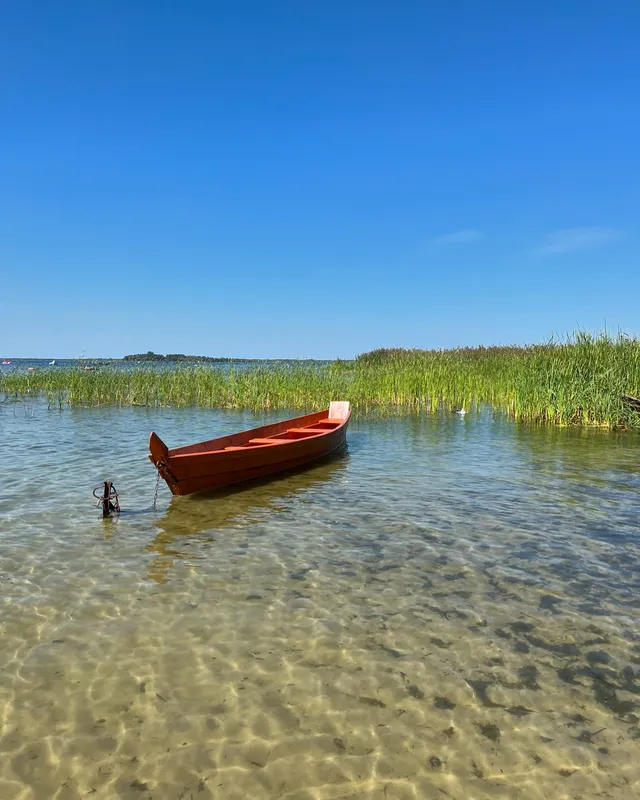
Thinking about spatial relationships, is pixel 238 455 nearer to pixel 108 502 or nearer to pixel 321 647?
pixel 108 502

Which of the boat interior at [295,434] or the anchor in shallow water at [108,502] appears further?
the boat interior at [295,434]

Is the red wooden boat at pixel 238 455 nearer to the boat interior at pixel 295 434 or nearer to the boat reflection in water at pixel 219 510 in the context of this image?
the boat interior at pixel 295 434

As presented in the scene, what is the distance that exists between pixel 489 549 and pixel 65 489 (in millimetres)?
6141

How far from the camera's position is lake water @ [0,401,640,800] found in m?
2.72

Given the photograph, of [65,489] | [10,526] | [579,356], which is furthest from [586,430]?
[10,526]

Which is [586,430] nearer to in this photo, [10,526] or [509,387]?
[509,387]

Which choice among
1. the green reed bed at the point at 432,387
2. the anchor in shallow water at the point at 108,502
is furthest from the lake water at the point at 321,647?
the green reed bed at the point at 432,387

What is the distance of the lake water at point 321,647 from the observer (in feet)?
8.93

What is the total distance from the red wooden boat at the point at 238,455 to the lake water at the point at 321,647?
0.36 meters

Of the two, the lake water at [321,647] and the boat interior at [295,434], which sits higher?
the boat interior at [295,434]

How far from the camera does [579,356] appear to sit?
15578mm

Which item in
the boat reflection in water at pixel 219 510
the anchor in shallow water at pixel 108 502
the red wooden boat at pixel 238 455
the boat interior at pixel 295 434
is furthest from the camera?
the boat interior at pixel 295 434

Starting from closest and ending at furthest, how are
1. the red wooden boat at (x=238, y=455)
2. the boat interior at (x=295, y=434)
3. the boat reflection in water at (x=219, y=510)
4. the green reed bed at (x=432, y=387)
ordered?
the boat reflection in water at (x=219, y=510)
the red wooden boat at (x=238, y=455)
the boat interior at (x=295, y=434)
the green reed bed at (x=432, y=387)

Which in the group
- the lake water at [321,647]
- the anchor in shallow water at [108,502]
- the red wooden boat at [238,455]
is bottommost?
the lake water at [321,647]
